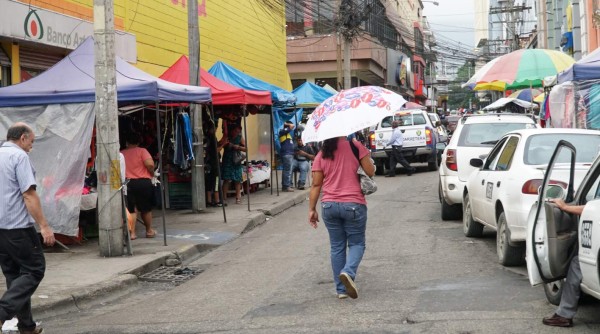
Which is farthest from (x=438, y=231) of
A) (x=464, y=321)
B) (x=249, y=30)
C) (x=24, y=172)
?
(x=249, y=30)

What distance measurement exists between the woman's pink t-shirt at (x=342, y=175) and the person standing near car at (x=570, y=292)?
6.99ft

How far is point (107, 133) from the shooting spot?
10414mm

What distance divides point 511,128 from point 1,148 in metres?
9.99

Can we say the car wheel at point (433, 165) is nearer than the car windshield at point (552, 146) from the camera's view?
No

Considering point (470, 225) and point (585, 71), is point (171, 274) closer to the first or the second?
point (470, 225)

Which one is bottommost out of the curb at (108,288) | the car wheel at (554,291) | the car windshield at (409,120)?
the curb at (108,288)

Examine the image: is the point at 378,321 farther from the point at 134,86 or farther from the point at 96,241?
the point at 96,241

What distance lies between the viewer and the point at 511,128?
1409 cm

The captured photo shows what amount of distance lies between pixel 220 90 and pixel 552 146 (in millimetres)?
7680

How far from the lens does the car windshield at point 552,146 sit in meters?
8.92

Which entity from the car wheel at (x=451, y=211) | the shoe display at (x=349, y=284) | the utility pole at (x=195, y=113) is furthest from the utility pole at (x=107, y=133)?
the car wheel at (x=451, y=211)

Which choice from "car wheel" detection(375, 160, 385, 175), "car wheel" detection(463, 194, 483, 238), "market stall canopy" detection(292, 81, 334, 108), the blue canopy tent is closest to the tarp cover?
the blue canopy tent

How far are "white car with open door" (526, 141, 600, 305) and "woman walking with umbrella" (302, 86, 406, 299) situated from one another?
174 cm

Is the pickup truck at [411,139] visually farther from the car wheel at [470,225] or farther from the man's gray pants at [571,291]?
the man's gray pants at [571,291]
